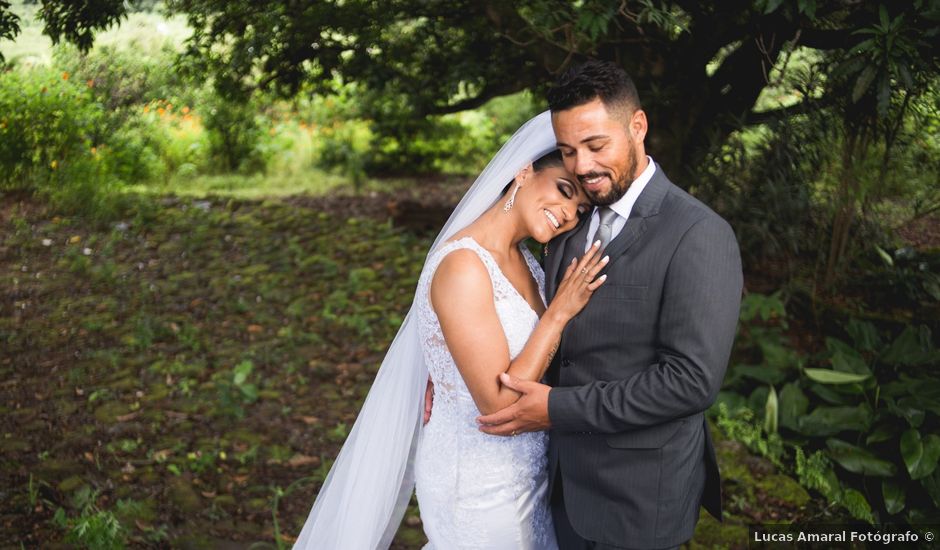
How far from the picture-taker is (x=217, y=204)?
834 centimetres

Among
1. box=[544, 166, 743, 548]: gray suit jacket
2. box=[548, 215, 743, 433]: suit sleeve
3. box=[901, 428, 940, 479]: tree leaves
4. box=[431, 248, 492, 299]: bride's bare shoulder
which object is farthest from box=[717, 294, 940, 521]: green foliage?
box=[431, 248, 492, 299]: bride's bare shoulder

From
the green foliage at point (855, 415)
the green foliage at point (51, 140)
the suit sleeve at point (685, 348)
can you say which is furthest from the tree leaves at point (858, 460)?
the green foliage at point (51, 140)

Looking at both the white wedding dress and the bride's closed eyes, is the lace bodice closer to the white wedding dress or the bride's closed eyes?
the white wedding dress

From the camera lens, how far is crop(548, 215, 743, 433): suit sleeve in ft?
6.46

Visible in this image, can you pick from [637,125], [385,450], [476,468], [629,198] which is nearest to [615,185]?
[629,198]

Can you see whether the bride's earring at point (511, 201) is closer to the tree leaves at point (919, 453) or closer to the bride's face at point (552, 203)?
the bride's face at point (552, 203)

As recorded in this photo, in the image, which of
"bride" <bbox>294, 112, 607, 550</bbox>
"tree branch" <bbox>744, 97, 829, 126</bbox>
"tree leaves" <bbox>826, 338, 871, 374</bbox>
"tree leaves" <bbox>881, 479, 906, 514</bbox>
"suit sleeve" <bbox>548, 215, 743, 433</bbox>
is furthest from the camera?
"tree branch" <bbox>744, 97, 829, 126</bbox>

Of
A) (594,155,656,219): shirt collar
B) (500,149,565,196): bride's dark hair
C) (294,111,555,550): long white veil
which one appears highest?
(500,149,565,196): bride's dark hair

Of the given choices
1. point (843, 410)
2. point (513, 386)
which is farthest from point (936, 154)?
point (513, 386)

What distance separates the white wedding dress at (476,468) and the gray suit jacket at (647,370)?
0.63 ft

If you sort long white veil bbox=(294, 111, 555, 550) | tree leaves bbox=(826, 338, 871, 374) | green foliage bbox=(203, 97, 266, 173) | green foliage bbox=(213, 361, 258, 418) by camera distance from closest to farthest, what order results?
long white veil bbox=(294, 111, 555, 550) < tree leaves bbox=(826, 338, 871, 374) < green foliage bbox=(213, 361, 258, 418) < green foliage bbox=(203, 97, 266, 173)

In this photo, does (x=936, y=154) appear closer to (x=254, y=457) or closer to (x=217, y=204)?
(x=254, y=457)

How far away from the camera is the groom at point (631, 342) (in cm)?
199

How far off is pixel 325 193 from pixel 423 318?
6.87m
